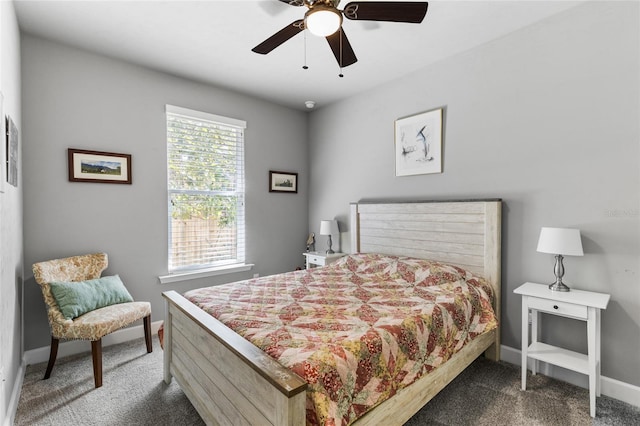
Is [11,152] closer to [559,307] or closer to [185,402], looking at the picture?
[185,402]

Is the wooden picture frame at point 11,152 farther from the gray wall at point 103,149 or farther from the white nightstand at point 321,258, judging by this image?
the white nightstand at point 321,258

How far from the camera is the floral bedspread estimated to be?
1350mm

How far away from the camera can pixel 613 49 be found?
2.15m

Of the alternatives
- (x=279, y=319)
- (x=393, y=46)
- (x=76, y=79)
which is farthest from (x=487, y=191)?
(x=76, y=79)

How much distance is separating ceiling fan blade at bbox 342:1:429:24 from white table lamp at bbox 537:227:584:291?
5.55 feet

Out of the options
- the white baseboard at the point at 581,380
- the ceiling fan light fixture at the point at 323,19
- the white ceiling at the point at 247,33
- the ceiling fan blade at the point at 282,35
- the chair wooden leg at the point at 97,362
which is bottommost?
the white baseboard at the point at 581,380

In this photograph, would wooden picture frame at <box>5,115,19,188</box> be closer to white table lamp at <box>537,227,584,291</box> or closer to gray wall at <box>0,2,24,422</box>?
gray wall at <box>0,2,24,422</box>

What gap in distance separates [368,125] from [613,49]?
2.19 m

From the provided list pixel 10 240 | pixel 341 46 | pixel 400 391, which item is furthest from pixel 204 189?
pixel 400 391

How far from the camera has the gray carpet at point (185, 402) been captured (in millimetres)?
1910

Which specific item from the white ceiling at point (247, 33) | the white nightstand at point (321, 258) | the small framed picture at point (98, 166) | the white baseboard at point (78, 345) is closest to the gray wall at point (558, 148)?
the white ceiling at point (247, 33)

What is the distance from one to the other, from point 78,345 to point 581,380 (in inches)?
162

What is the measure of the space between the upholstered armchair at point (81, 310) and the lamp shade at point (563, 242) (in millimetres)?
3181

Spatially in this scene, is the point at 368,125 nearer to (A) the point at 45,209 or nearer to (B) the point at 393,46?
(B) the point at 393,46
